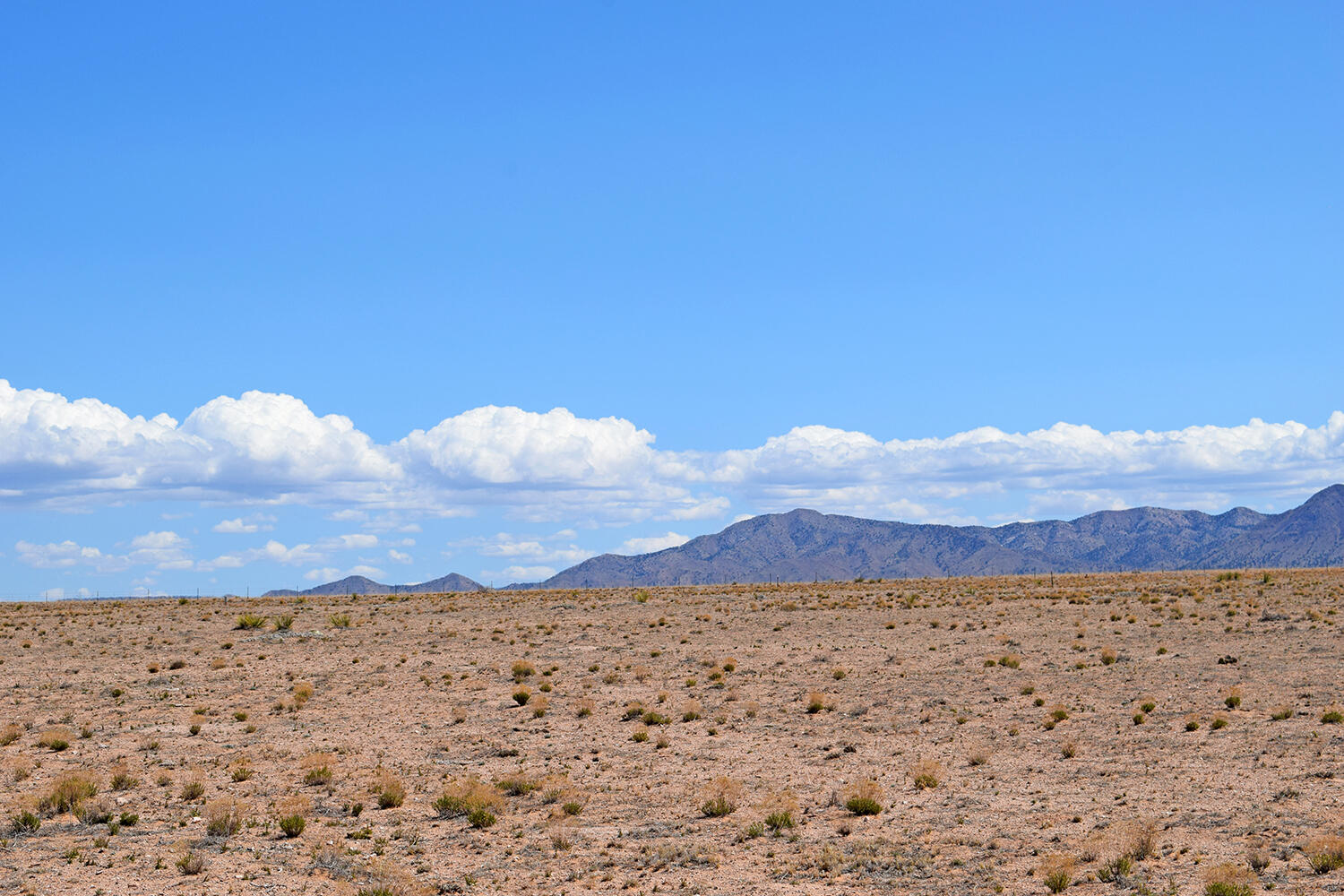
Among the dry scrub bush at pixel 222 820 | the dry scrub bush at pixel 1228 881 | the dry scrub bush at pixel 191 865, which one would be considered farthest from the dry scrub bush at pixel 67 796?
the dry scrub bush at pixel 1228 881

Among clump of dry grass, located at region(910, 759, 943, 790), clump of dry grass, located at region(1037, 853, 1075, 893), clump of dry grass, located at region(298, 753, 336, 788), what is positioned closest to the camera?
clump of dry grass, located at region(1037, 853, 1075, 893)

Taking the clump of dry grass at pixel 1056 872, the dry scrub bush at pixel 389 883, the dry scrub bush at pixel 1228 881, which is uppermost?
the dry scrub bush at pixel 1228 881

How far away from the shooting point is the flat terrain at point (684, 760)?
1819cm

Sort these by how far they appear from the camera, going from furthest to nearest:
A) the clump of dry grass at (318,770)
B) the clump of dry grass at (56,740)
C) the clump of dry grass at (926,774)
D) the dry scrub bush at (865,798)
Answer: the clump of dry grass at (56,740) → the clump of dry grass at (318,770) → the clump of dry grass at (926,774) → the dry scrub bush at (865,798)

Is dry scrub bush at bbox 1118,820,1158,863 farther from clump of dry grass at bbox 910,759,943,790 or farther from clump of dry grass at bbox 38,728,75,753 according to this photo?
clump of dry grass at bbox 38,728,75,753

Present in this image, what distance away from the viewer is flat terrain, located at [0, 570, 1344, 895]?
1819cm

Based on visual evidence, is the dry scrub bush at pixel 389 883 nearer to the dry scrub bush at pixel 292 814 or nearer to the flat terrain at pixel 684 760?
the flat terrain at pixel 684 760

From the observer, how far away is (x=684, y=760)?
89.5 ft

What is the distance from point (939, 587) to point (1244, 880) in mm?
74647

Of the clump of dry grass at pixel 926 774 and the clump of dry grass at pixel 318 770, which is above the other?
the clump of dry grass at pixel 318 770

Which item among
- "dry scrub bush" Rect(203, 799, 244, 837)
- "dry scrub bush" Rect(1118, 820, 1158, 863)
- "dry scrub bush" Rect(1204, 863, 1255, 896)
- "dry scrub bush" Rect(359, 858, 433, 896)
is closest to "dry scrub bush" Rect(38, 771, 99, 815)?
"dry scrub bush" Rect(203, 799, 244, 837)

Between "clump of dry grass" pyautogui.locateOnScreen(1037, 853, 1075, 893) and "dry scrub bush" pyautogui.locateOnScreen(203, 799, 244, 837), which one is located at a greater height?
"dry scrub bush" pyautogui.locateOnScreen(203, 799, 244, 837)

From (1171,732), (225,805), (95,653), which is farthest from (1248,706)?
(95,653)

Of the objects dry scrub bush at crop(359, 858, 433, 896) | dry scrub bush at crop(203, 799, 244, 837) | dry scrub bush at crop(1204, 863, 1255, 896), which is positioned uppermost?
dry scrub bush at crop(203, 799, 244, 837)
